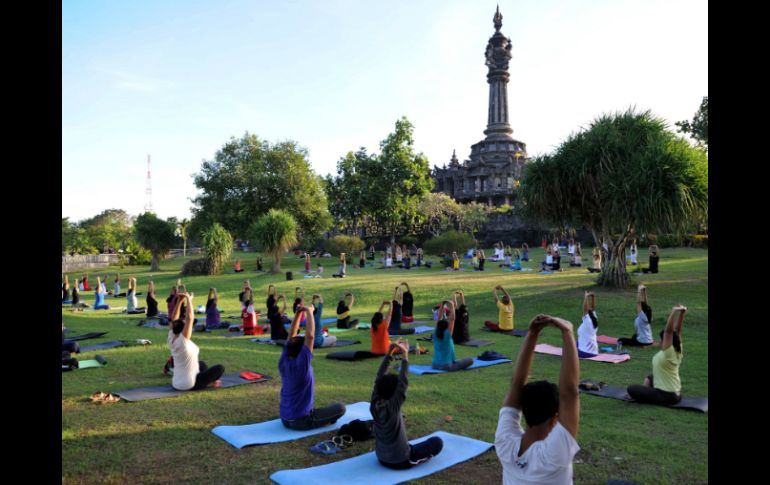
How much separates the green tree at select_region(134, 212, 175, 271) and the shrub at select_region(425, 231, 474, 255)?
2123cm

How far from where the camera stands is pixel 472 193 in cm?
7375

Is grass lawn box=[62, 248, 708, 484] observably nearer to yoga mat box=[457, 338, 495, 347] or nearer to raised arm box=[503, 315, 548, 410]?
yoga mat box=[457, 338, 495, 347]

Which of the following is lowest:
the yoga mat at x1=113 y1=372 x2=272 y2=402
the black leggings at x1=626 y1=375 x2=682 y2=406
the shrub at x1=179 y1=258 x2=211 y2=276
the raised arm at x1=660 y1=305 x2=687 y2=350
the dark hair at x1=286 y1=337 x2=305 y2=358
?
the yoga mat at x1=113 y1=372 x2=272 y2=402

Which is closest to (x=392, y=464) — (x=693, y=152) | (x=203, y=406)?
(x=203, y=406)

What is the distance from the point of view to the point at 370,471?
5551 mm

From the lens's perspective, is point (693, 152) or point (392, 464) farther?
point (693, 152)

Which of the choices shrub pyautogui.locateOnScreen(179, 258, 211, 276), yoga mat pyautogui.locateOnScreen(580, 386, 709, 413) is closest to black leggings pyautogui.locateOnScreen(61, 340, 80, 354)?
yoga mat pyautogui.locateOnScreen(580, 386, 709, 413)

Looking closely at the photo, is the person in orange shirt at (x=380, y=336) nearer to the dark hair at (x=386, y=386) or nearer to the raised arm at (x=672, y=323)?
the raised arm at (x=672, y=323)

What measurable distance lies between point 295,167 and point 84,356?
1383 inches

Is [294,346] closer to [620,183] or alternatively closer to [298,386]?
[298,386]

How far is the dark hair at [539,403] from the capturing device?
11.1 feet

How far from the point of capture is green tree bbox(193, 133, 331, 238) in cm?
4444
